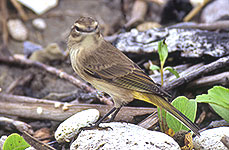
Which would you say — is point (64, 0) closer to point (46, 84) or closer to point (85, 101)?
point (46, 84)

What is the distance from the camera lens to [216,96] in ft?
11.0

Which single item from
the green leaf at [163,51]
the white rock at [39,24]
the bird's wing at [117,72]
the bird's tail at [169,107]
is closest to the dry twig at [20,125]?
the bird's wing at [117,72]

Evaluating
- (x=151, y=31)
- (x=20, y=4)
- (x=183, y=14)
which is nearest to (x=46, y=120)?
(x=151, y=31)

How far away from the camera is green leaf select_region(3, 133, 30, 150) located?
319 cm

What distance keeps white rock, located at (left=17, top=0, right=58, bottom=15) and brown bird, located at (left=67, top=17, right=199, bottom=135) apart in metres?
2.97

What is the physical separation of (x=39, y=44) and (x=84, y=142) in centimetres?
318

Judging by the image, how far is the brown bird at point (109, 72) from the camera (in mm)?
3393

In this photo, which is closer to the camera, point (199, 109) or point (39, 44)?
point (199, 109)

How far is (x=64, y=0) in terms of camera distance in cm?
673

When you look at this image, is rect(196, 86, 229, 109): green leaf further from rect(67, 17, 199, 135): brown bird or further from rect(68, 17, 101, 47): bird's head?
rect(68, 17, 101, 47): bird's head

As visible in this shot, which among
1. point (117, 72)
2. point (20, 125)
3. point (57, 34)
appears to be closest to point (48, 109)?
point (20, 125)

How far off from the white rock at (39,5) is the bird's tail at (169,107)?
346 cm

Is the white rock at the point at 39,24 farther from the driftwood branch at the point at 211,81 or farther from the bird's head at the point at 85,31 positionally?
the driftwood branch at the point at 211,81

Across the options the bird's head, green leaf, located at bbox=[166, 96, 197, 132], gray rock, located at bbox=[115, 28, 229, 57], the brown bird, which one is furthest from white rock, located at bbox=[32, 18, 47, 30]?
green leaf, located at bbox=[166, 96, 197, 132]
